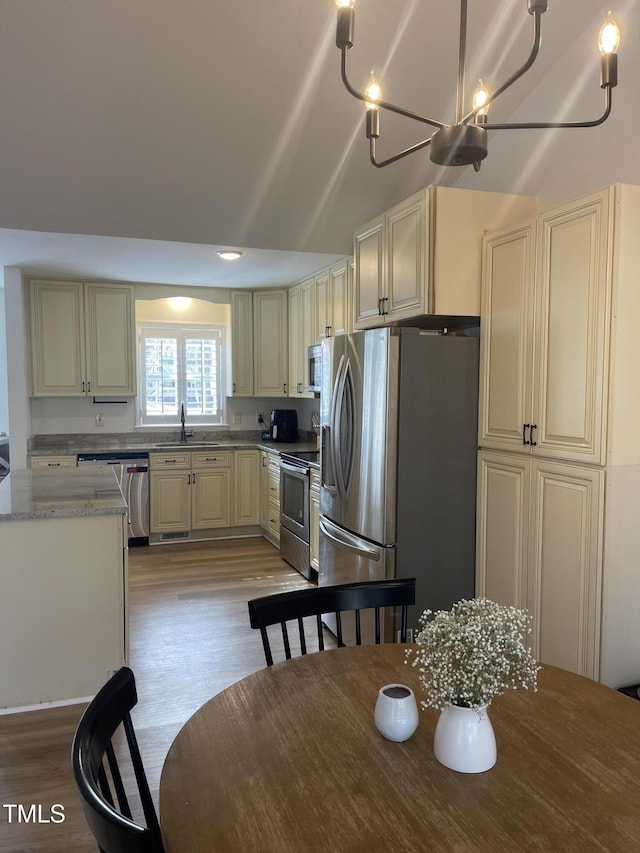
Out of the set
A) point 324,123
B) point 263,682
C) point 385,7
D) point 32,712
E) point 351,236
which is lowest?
point 32,712

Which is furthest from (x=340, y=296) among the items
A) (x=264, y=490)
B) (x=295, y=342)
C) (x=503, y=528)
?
(x=503, y=528)

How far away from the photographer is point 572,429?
7.77 feet

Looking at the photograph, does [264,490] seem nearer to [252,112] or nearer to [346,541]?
[346,541]

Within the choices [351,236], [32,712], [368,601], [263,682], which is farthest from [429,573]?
[351,236]

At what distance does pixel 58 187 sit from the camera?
11.4 ft

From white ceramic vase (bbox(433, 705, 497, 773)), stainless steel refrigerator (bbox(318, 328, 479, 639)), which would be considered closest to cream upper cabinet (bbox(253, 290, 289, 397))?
stainless steel refrigerator (bbox(318, 328, 479, 639))

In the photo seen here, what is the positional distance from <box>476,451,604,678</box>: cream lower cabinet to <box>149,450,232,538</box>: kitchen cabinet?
127 inches

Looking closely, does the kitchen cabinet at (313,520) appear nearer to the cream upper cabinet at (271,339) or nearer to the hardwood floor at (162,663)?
the hardwood floor at (162,663)

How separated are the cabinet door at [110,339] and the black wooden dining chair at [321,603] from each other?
171 inches

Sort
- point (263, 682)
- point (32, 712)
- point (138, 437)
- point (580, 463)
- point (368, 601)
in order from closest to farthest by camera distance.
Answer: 1. point (263, 682)
2. point (368, 601)
3. point (580, 463)
4. point (32, 712)
5. point (138, 437)

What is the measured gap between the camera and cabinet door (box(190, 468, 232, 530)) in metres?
5.67

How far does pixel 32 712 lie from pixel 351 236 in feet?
10.8

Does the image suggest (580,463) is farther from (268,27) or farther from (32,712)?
(32,712)

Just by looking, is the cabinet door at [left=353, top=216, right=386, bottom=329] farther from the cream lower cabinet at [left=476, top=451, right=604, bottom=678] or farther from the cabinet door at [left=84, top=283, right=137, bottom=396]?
the cabinet door at [left=84, top=283, right=137, bottom=396]
